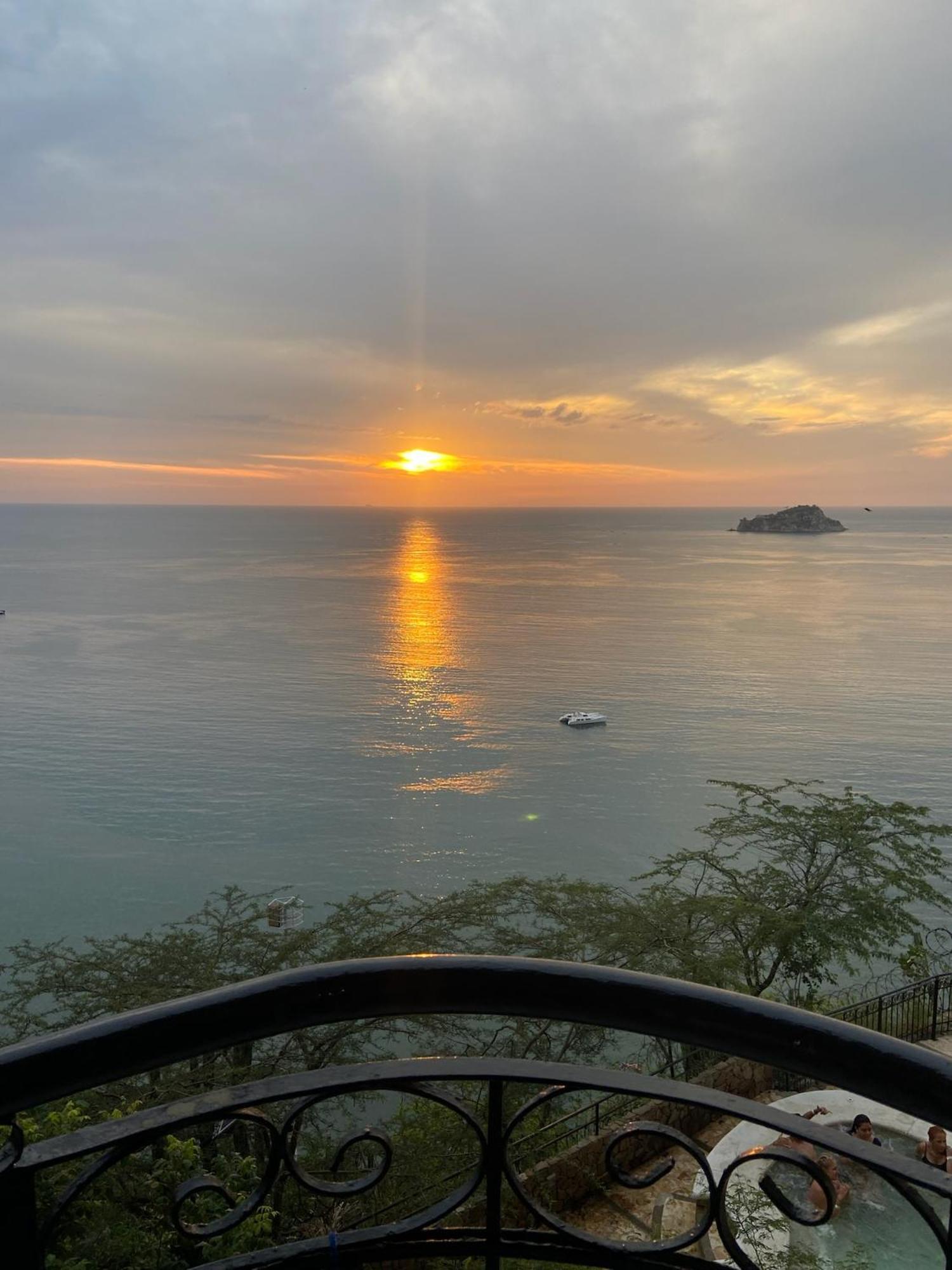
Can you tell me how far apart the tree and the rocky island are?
169303mm

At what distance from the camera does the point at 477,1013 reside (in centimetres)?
114

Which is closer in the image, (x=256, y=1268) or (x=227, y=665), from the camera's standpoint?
(x=256, y=1268)

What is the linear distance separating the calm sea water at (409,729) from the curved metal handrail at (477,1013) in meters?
24.1

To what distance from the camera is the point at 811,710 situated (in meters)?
41.5

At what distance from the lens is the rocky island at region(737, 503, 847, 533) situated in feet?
591

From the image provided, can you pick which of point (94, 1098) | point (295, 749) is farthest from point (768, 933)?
point (295, 749)

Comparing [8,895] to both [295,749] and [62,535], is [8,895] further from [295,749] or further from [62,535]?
[62,535]

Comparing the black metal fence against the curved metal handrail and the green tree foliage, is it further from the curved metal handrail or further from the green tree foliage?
Answer: the curved metal handrail

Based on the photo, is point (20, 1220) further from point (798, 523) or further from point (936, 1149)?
point (798, 523)

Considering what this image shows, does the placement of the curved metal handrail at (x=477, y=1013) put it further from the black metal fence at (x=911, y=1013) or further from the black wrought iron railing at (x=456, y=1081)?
the black metal fence at (x=911, y=1013)

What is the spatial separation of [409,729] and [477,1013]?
126 ft

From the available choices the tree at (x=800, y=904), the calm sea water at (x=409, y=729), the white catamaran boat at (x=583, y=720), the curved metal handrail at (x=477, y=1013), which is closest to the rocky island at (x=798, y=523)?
the calm sea water at (x=409, y=729)

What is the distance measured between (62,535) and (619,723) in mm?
177430

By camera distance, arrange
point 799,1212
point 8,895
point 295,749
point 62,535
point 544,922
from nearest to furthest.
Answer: point 799,1212 → point 544,922 → point 8,895 → point 295,749 → point 62,535
